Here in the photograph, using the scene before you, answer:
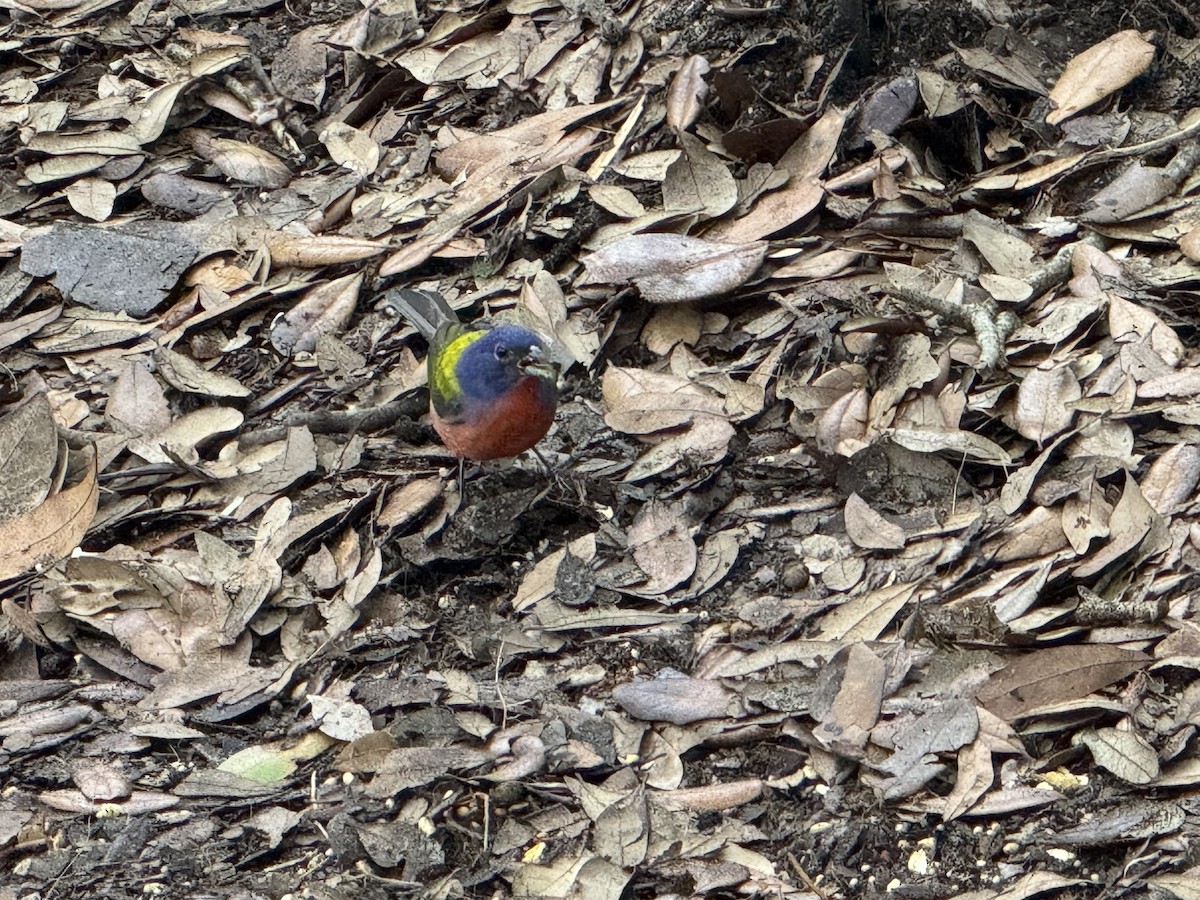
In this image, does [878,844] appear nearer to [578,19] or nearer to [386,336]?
[386,336]

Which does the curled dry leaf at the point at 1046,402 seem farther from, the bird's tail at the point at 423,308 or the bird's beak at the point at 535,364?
the bird's tail at the point at 423,308

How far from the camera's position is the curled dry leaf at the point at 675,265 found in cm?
535

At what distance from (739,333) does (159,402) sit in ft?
7.36

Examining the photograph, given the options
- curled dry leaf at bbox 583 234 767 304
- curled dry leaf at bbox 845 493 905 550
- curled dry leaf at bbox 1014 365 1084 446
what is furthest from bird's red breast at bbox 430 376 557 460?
curled dry leaf at bbox 1014 365 1084 446

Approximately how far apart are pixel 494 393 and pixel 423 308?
0.80m

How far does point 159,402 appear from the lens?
5.50 metres

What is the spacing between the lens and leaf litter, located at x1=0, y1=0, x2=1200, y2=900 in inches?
152

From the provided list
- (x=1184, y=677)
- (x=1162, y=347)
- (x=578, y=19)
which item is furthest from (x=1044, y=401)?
(x=578, y=19)

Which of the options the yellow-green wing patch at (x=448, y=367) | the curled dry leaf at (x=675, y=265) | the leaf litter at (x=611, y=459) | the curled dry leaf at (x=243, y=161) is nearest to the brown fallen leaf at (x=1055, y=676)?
the leaf litter at (x=611, y=459)

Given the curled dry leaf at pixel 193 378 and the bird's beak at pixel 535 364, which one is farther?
the curled dry leaf at pixel 193 378

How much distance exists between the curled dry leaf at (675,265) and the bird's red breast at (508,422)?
0.65m

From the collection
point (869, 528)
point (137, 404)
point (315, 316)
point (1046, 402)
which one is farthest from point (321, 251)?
point (1046, 402)

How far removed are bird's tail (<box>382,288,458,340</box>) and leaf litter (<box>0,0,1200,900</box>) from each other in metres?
0.07

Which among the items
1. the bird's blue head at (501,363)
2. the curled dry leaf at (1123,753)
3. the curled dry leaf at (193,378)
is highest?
the bird's blue head at (501,363)
